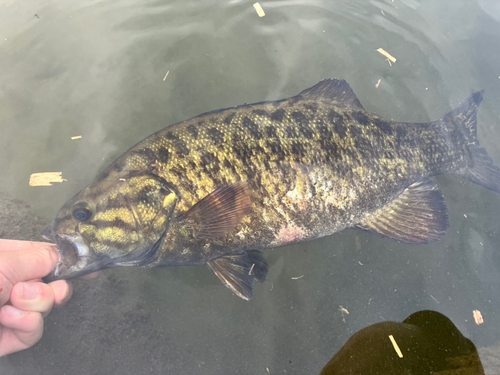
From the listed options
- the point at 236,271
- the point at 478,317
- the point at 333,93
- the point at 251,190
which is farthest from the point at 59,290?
the point at 478,317

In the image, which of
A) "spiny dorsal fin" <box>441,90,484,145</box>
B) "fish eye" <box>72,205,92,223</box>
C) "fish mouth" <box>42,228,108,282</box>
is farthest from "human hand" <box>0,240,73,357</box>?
"spiny dorsal fin" <box>441,90,484,145</box>

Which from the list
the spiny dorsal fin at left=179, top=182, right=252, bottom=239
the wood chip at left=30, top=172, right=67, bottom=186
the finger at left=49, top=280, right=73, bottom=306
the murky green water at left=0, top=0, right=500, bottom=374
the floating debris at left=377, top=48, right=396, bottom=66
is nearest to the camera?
the spiny dorsal fin at left=179, top=182, right=252, bottom=239

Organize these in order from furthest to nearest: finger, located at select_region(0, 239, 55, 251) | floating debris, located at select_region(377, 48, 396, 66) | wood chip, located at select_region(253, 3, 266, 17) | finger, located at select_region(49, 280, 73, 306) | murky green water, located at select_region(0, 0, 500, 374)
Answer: wood chip, located at select_region(253, 3, 266, 17) → floating debris, located at select_region(377, 48, 396, 66) → murky green water, located at select_region(0, 0, 500, 374) → finger, located at select_region(0, 239, 55, 251) → finger, located at select_region(49, 280, 73, 306)

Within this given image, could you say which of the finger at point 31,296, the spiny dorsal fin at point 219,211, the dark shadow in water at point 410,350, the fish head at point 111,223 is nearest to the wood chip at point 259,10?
the spiny dorsal fin at point 219,211

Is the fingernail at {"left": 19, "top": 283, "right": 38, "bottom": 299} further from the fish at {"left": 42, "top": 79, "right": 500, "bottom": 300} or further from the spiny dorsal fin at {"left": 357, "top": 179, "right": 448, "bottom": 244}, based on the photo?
the spiny dorsal fin at {"left": 357, "top": 179, "right": 448, "bottom": 244}

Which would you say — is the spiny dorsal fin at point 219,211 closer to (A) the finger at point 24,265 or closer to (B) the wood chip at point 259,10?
(A) the finger at point 24,265

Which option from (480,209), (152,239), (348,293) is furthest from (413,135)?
(152,239)
